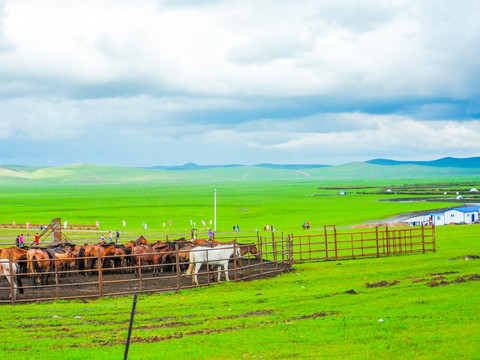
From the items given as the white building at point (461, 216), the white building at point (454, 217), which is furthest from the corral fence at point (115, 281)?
the white building at point (461, 216)

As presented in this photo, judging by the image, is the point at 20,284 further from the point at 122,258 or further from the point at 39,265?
the point at 122,258

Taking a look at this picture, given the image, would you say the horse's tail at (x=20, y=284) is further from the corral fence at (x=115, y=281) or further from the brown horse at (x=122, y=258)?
the brown horse at (x=122, y=258)

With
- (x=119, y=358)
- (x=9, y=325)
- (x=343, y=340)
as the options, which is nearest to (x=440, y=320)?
(x=343, y=340)

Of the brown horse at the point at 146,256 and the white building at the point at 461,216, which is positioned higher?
the brown horse at the point at 146,256

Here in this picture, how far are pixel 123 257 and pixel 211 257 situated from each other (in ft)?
19.4

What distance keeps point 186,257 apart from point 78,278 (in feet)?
15.2

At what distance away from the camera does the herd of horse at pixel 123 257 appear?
62.9ft

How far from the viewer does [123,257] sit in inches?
947

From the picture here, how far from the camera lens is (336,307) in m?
13.4

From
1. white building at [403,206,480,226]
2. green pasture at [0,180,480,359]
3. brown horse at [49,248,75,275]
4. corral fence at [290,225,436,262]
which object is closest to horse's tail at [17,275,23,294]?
green pasture at [0,180,480,359]

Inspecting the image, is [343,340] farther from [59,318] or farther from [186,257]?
[186,257]

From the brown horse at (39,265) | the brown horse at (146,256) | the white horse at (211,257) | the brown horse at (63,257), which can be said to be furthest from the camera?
the brown horse at (63,257)

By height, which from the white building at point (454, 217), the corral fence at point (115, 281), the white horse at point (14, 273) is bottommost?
the white building at point (454, 217)

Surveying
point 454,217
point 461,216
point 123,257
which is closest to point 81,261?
point 123,257
